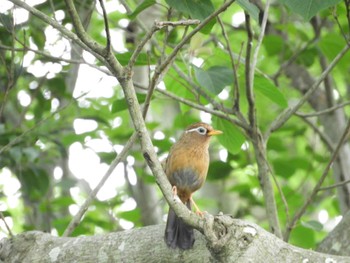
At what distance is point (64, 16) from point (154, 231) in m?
3.09

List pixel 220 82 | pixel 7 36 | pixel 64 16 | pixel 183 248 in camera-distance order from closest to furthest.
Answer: pixel 183 248
pixel 220 82
pixel 7 36
pixel 64 16

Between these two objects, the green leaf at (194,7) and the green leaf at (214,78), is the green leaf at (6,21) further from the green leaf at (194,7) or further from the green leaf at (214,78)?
the green leaf at (194,7)

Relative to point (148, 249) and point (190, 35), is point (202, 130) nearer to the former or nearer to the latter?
point (148, 249)

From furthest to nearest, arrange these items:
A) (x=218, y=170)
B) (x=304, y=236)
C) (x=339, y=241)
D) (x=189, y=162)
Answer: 1. (x=218, y=170)
2. (x=304, y=236)
3. (x=189, y=162)
4. (x=339, y=241)

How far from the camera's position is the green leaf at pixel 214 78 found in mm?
4746

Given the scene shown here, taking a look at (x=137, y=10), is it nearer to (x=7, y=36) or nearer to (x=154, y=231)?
(x=154, y=231)

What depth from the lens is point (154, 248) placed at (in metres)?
3.88

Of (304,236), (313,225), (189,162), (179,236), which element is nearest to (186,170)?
(189,162)

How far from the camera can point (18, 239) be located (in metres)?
4.23

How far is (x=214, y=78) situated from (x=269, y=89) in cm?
59

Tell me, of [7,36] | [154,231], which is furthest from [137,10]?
[7,36]

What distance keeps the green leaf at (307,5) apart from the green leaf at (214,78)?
1.13m

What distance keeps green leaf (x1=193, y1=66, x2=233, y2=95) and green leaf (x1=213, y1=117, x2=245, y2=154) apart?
519mm

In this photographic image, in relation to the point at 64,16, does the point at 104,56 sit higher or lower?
lower
